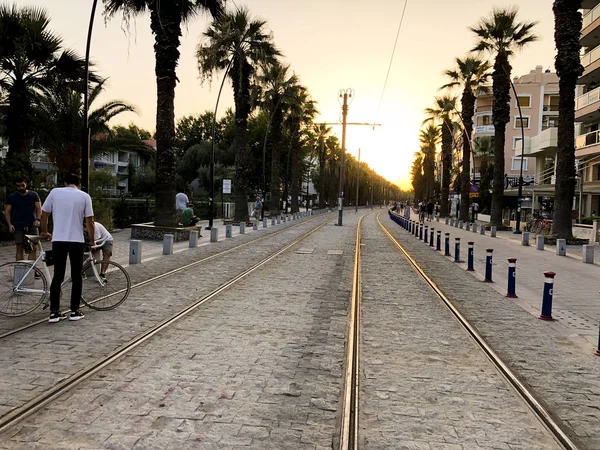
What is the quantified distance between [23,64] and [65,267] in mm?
13478

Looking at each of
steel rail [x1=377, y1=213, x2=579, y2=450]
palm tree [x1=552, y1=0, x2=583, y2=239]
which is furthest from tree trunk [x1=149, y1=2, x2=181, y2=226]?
palm tree [x1=552, y1=0, x2=583, y2=239]

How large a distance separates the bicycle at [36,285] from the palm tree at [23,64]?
1090cm

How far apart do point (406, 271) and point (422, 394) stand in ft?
28.4

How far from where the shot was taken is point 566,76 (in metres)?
21.7

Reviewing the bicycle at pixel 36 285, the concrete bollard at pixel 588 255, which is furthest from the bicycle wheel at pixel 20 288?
the concrete bollard at pixel 588 255

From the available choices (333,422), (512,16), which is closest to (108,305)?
(333,422)

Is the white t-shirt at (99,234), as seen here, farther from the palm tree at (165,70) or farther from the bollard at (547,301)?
the palm tree at (165,70)

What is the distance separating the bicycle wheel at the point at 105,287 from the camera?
24.2 ft

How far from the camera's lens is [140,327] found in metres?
6.57

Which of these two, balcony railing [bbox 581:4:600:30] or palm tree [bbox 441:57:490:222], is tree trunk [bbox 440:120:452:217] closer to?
palm tree [bbox 441:57:490:222]

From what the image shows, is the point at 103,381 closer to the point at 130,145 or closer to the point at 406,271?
the point at 406,271

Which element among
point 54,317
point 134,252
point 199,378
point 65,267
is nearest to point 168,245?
point 134,252

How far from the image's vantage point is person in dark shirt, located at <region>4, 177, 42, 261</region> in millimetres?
9141

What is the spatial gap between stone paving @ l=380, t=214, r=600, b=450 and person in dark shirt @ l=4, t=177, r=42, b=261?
7.82m
